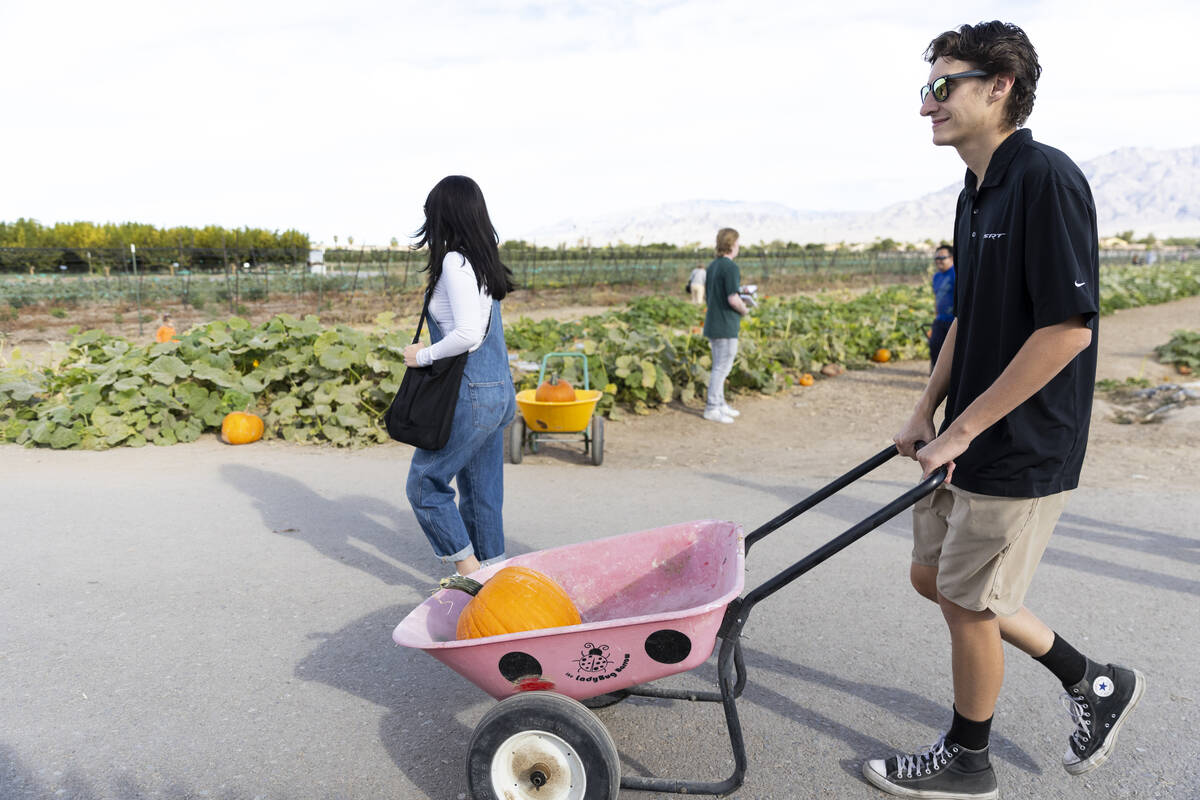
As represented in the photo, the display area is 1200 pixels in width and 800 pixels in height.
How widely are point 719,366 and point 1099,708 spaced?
6.17 m

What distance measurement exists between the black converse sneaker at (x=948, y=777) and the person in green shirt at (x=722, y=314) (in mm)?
5987

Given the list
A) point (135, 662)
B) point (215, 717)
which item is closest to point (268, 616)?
point (135, 662)

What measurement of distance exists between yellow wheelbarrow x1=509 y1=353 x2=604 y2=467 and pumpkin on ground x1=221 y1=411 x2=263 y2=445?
224 cm

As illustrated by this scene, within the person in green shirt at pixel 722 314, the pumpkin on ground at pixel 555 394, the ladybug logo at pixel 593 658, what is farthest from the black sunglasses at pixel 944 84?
the person in green shirt at pixel 722 314

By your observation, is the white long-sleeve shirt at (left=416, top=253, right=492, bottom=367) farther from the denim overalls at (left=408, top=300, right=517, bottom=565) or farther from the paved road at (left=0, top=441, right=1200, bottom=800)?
the paved road at (left=0, top=441, right=1200, bottom=800)

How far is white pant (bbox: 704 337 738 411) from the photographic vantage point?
862 cm

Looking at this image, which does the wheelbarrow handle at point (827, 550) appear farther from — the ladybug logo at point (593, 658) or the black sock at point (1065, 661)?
the black sock at point (1065, 661)

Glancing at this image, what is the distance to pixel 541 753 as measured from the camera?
237 centimetres

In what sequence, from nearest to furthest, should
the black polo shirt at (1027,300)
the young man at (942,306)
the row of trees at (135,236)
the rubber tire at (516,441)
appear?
the black polo shirt at (1027,300) < the rubber tire at (516,441) < the young man at (942,306) < the row of trees at (135,236)

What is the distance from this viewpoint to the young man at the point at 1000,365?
209 cm

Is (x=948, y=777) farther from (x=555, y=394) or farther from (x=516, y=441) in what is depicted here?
(x=516, y=441)

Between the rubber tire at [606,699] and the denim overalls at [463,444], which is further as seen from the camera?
the denim overalls at [463,444]

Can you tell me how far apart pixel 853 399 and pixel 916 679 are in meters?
7.27

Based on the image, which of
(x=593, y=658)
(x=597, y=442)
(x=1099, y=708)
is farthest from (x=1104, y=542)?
(x=593, y=658)
